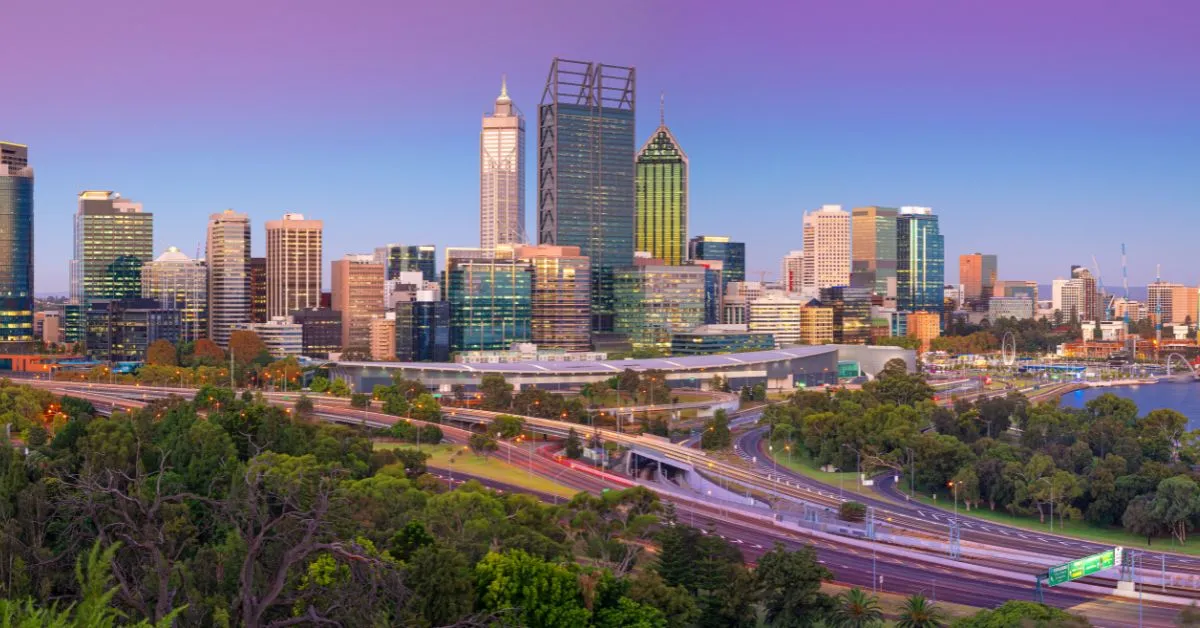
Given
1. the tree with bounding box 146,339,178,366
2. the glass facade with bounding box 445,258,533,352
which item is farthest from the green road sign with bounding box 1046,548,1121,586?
the glass facade with bounding box 445,258,533,352

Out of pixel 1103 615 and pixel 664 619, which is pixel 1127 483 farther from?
pixel 664 619

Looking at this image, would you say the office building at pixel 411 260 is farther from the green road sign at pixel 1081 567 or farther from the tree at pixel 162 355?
the green road sign at pixel 1081 567

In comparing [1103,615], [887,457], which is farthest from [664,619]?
[887,457]

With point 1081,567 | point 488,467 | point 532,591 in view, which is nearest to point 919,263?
point 488,467

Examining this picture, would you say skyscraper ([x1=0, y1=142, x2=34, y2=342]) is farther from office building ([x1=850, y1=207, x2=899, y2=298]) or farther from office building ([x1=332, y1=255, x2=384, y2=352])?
office building ([x1=850, y1=207, x2=899, y2=298])

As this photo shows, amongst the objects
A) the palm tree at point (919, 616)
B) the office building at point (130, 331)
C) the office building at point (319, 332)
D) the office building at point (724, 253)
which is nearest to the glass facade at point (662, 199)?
the office building at point (724, 253)

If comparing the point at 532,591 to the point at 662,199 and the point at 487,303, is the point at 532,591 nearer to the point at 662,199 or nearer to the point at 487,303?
the point at 487,303
